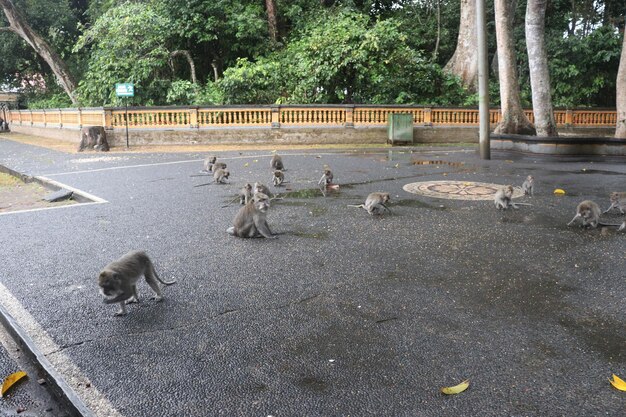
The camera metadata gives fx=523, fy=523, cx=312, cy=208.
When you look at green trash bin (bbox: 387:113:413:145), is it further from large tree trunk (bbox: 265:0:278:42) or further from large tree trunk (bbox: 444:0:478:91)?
large tree trunk (bbox: 265:0:278:42)

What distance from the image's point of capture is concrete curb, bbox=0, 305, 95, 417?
290 centimetres

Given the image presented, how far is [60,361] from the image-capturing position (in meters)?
3.41

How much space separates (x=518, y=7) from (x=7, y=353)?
108ft

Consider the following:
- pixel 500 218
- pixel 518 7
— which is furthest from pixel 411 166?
pixel 518 7

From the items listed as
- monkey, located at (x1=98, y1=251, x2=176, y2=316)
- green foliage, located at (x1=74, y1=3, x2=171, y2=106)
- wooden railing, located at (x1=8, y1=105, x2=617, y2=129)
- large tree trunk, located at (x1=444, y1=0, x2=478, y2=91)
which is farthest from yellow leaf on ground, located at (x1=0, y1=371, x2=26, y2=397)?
large tree trunk, located at (x1=444, y1=0, x2=478, y2=91)

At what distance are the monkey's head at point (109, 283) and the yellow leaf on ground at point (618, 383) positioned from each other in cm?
346

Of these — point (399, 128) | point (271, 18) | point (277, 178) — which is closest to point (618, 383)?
point (277, 178)

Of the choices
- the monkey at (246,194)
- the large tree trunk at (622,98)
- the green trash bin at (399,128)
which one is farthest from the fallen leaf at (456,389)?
the green trash bin at (399,128)

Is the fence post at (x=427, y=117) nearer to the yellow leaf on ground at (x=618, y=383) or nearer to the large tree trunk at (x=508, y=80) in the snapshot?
the large tree trunk at (x=508, y=80)

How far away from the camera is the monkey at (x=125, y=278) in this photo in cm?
402

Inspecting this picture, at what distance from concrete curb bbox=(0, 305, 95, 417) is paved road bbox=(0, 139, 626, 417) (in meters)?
0.06

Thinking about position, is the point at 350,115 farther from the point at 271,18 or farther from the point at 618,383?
the point at 618,383

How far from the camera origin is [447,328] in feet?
12.8

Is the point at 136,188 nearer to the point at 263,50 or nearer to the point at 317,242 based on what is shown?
the point at 317,242
